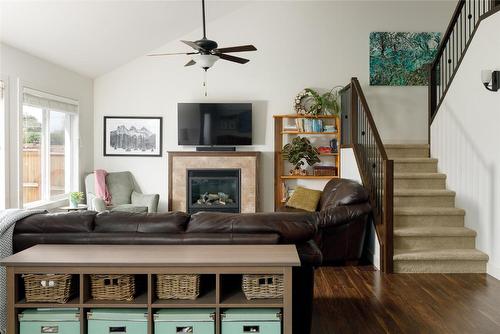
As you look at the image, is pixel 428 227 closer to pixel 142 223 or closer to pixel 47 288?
pixel 142 223

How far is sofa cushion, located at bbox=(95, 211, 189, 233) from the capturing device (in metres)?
2.86

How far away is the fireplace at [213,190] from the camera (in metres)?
7.21

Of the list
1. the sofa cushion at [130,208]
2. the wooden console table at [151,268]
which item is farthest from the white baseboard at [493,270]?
the sofa cushion at [130,208]

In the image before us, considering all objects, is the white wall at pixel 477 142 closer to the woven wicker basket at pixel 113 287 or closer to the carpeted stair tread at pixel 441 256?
the carpeted stair tread at pixel 441 256

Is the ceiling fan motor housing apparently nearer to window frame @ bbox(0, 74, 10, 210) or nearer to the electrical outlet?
window frame @ bbox(0, 74, 10, 210)

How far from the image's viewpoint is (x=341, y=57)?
24.3 ft

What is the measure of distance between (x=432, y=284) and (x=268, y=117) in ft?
13.4

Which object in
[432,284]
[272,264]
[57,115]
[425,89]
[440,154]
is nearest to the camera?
[272,264]

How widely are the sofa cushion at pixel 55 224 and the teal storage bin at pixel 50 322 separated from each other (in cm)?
60

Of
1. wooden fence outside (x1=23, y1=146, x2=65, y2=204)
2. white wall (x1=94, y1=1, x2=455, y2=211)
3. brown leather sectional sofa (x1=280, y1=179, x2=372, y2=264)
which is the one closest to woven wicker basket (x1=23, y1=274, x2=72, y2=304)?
brown leather sectional sofa (x1=280, y1=179, x2=372, y2=264)

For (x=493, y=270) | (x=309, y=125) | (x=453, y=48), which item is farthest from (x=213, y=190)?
(x=493, y=270)

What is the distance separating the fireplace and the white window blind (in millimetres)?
2103

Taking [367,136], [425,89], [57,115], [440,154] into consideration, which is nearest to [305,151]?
[367,136]

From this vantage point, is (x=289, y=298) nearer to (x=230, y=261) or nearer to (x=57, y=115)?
(x=230, y=261)
